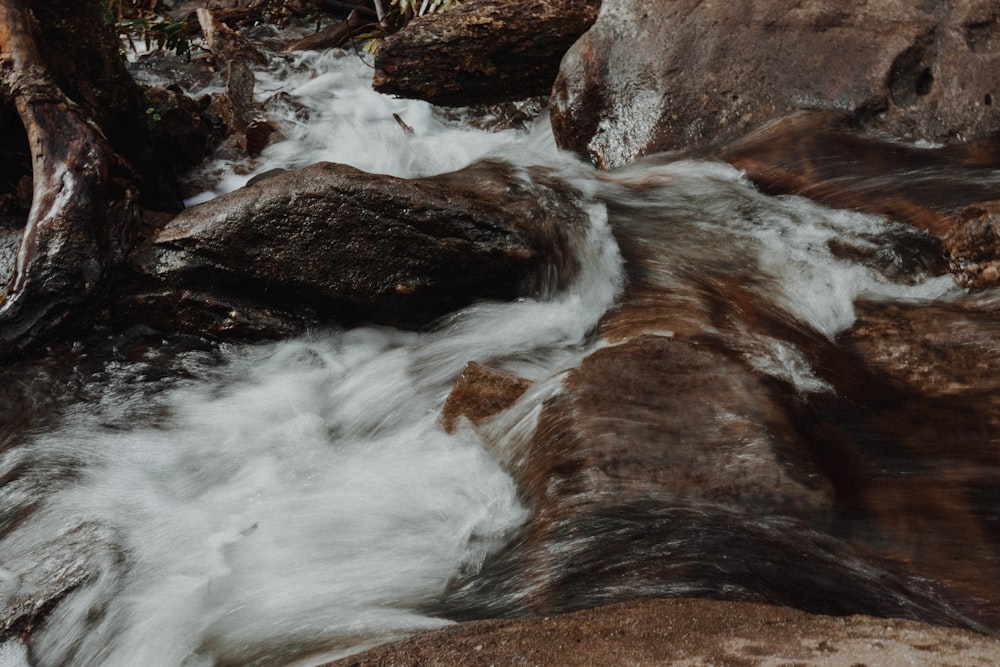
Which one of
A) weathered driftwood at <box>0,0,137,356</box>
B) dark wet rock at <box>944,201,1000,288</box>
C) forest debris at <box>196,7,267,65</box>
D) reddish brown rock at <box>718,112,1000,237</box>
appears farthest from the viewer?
forest debris at <box>196,7,267,65</box>

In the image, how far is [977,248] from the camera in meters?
4.26

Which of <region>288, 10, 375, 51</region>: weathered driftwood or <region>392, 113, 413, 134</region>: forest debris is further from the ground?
<region>288, 10, 375, 51</region>: weathered driftwood

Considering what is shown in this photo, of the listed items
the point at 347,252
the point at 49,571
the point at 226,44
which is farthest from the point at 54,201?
the point at 226,44

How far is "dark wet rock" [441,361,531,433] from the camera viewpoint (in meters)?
3.55

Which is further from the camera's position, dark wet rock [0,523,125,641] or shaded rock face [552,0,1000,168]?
shaded rock face [552,0,1000,168]

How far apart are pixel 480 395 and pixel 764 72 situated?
11.0ft

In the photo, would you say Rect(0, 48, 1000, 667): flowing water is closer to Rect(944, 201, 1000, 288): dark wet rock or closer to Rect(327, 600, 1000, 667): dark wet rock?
Rect(944, 201, 1000, 288): dark wet rock

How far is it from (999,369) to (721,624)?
2150 mm

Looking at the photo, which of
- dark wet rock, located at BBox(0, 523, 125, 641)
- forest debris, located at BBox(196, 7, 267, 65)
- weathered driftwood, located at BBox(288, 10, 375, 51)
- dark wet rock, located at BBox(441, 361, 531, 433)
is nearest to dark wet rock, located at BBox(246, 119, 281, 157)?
forest debris, located at BBox(196, 7, 267, 65)

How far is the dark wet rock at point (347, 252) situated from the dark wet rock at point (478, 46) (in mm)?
2354

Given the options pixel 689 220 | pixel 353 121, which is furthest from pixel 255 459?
pixel 353 121

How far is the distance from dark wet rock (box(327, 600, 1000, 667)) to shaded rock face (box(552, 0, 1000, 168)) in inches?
157

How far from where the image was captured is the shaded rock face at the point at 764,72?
209 inches

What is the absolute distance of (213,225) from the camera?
15.0 ft
